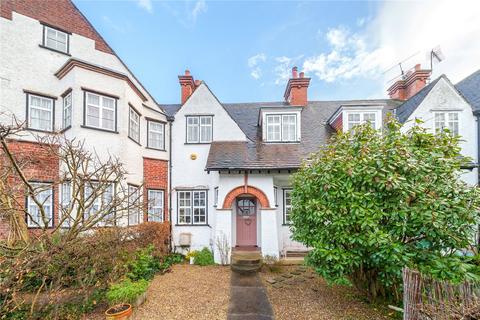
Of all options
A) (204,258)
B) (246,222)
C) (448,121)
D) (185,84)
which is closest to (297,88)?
(185,84)

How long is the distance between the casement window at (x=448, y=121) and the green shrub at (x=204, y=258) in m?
13.3

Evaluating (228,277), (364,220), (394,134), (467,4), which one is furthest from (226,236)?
(467,4)

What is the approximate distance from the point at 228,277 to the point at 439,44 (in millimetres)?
19692

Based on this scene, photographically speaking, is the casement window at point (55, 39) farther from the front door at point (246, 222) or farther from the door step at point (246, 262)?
the door step at point (246, 262)

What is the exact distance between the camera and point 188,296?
21.9 ft

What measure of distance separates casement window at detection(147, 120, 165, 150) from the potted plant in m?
7.17

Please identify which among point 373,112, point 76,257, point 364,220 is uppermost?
point 373,112

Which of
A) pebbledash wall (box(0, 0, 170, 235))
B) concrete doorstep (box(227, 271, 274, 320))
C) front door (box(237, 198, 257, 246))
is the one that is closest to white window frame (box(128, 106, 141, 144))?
pebbledash wall (box(0, 0, 170, 235))

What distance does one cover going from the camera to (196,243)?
1127 centimetres

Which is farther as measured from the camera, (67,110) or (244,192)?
(244,192)

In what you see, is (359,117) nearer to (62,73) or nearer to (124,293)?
(124,293)

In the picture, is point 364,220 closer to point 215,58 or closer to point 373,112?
point 373,112

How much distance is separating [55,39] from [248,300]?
13142 mm

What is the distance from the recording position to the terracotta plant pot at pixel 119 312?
506cm
